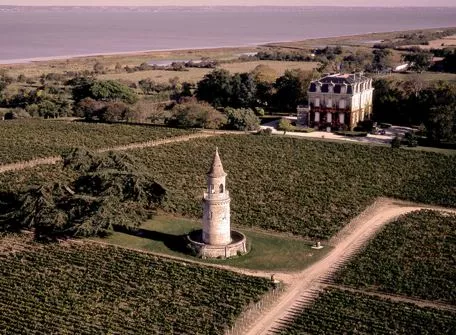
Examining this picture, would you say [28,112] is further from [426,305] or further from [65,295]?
[426,305]

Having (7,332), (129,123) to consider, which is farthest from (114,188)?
(129,123)

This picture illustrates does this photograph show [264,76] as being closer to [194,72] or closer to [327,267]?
[194,72]

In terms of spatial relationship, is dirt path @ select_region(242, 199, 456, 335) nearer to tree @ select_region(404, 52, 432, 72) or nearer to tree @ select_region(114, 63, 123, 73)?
tree @ select_region(404, 52, 432, 72)

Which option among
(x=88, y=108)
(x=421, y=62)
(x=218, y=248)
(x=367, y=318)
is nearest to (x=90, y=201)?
(x=218, y=248)

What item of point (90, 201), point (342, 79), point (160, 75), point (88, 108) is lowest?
point (90, 201)

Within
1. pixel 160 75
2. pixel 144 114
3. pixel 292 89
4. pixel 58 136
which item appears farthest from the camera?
pixel 160 75

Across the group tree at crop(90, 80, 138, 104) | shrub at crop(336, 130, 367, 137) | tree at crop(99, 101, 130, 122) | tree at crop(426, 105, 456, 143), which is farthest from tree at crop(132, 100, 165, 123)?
tree at crop(426, 105, 456, 143)
